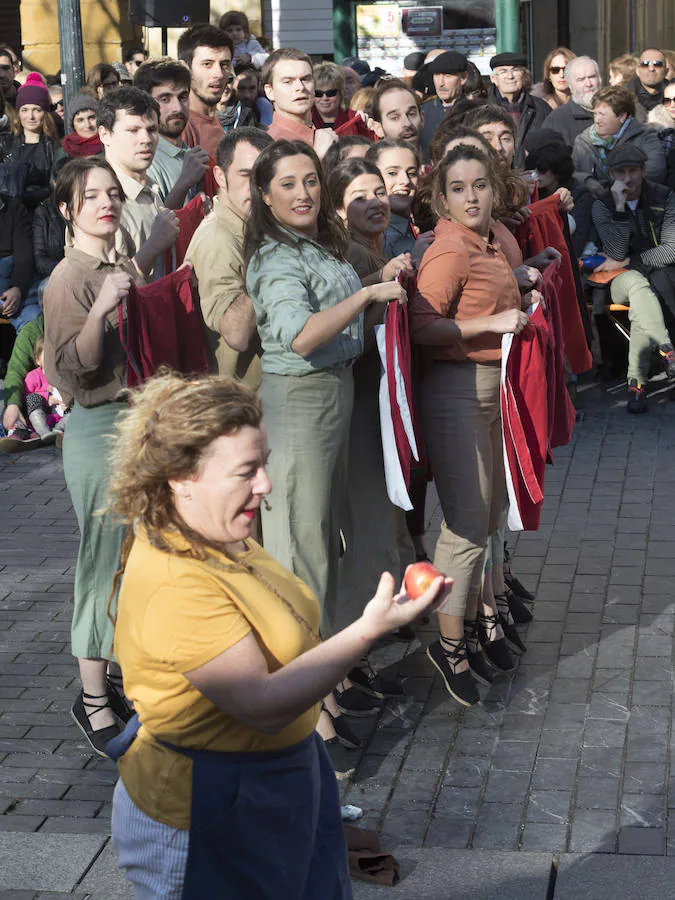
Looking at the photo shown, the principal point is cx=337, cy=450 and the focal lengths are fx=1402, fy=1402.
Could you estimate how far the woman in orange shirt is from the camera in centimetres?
564

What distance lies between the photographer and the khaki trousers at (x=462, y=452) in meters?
5.75


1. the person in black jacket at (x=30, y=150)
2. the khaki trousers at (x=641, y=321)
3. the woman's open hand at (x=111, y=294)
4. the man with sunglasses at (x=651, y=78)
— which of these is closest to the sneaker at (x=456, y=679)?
the woman's open hand at (x=111, y=294)

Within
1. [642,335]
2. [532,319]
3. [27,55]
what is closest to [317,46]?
[27,55]

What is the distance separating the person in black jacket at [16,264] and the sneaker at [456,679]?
673cm

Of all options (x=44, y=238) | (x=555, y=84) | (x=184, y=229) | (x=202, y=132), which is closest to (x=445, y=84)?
(x=555, y=84)

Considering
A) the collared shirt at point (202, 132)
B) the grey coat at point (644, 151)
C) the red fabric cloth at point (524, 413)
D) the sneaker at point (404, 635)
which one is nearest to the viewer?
the red fabric cloth at point (524, 413)

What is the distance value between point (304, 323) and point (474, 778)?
1.79 meters

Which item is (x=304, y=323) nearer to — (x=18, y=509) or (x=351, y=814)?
(x=351, y=814)

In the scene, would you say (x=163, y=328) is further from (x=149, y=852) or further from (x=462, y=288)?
(x=149, y=852)

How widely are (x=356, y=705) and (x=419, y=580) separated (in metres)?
3.03

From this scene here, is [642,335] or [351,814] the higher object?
[642,335]

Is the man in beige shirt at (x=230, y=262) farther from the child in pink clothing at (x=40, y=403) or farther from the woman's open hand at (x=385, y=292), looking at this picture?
the child in pink clothing at (x=40, y=403)

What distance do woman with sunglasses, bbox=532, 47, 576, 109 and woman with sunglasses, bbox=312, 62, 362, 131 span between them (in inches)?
183

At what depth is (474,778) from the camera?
5.19m
